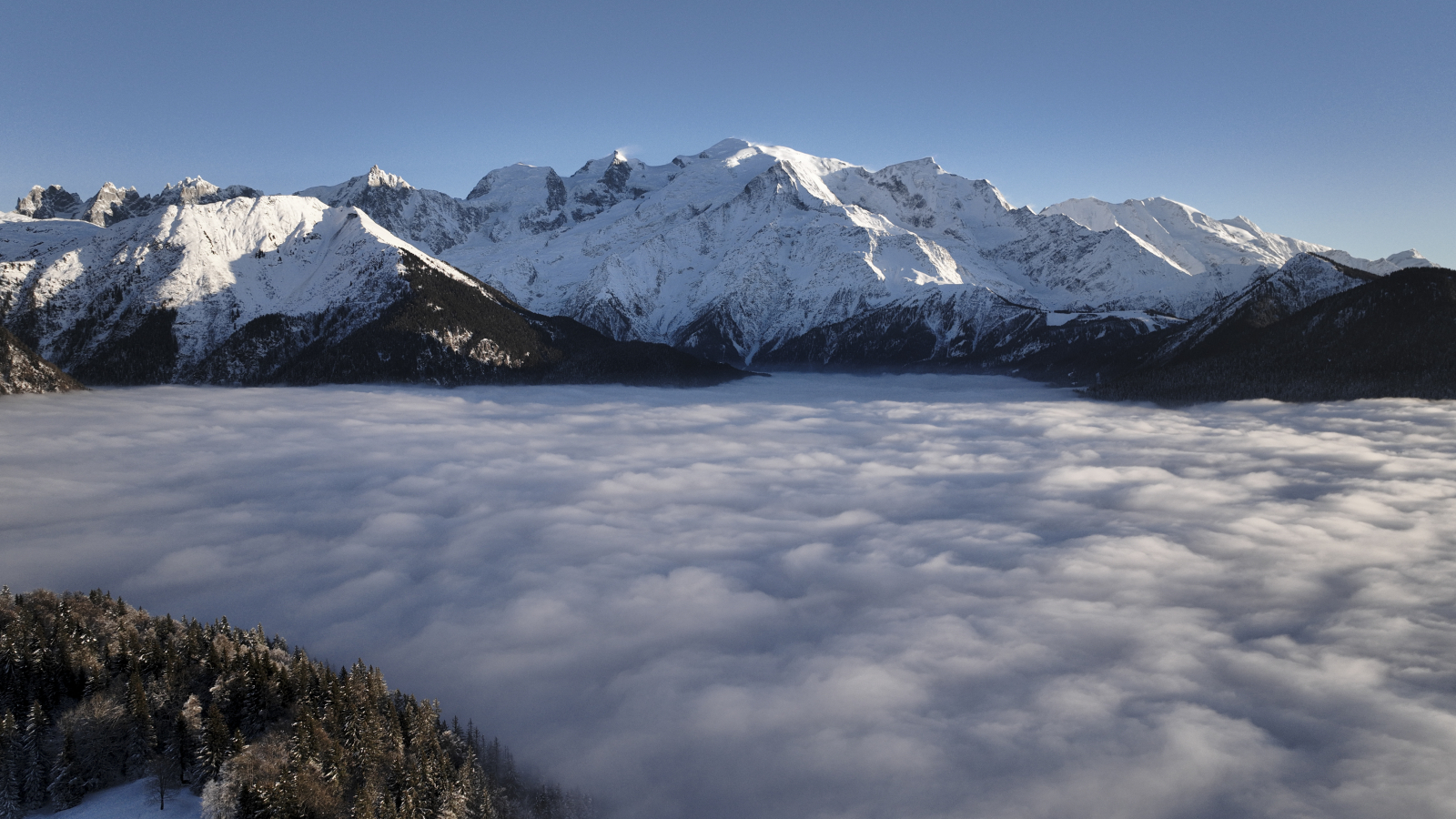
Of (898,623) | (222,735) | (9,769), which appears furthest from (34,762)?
(898,623)

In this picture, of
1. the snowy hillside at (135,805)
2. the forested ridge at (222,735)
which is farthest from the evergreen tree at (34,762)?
the snowy hillside at (135,805)

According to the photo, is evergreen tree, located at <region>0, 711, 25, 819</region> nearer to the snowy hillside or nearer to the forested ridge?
the forested ridge

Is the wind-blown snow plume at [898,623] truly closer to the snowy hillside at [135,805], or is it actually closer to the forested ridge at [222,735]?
the forested ridge at [222,735]

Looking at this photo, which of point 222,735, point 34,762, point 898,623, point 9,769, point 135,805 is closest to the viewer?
point 9,769

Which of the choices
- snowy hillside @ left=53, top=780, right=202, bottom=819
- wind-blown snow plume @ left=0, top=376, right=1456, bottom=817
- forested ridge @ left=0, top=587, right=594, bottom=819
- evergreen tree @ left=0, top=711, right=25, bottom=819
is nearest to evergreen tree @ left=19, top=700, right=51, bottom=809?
forested ridge @ left=0, top=587, right=594, bottom=819

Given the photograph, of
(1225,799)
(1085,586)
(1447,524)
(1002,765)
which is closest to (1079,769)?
(1002,765)

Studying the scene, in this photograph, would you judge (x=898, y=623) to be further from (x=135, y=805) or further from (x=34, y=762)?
(x=34, y=762)

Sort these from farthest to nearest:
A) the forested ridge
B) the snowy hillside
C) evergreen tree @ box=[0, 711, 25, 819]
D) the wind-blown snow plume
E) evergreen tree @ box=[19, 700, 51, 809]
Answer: the wind-blown snow plume, the forested ridge, evergreen tree @ box=[19, 700, 51, 809], the snowy hillside, evergreen tree @ box=[0, 711, 25, 819]
